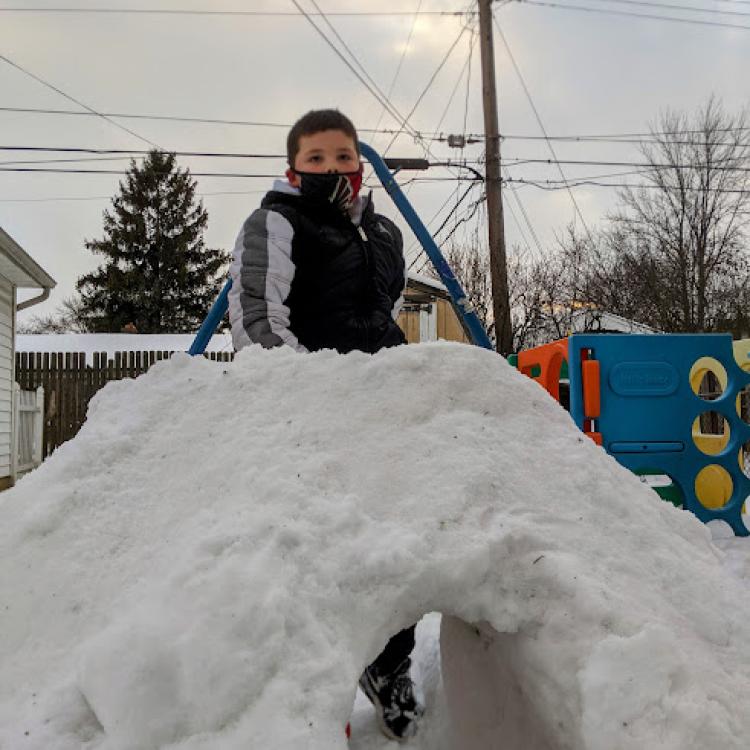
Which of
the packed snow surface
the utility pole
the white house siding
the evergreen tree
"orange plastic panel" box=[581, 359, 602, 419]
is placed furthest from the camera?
the evergreen tree

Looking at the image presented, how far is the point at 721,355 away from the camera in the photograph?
4895mm

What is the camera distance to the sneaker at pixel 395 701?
191cm

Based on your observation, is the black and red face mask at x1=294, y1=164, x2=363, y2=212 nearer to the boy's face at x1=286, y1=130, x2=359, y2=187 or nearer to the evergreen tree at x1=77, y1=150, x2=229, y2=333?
the boy's face at x1=286, y1=130, x2=359, y2=187

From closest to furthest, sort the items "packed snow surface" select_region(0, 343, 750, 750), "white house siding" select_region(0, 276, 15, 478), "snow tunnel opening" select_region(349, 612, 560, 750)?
"packed snow surface" select_region(0, 343, 750, 750) → "snow tunnel opening" select_region(349, 612, 560, 750) → "white house siding" select_region(0, 276, 15, 478)

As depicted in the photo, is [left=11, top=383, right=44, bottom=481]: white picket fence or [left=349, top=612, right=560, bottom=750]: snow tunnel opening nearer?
[left=349, top=612, right=560, bottom=750]: snow tunnel opening

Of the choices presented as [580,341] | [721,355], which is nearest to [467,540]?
[580,341]

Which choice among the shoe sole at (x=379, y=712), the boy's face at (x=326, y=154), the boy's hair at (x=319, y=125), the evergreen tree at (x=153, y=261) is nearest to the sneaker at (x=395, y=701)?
the shoe sole at (x=379, y=712)

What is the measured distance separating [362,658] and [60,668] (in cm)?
49

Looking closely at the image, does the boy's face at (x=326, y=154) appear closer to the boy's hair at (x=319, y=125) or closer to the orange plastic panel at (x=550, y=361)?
the boy's hair at (x=319, y=125)

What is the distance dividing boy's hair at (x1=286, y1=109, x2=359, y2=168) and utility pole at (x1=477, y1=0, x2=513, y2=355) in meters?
10.2

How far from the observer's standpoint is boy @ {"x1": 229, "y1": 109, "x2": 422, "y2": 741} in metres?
1.93

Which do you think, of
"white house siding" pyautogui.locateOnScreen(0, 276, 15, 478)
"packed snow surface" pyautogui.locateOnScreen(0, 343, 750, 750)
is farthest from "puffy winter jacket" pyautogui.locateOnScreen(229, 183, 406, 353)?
"white house siding" pyautogui.locateOnScreen(0, 276, 15, 478)

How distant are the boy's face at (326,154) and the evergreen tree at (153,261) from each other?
82.7ft

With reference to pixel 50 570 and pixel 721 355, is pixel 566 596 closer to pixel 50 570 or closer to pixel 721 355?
pixel 50 570
